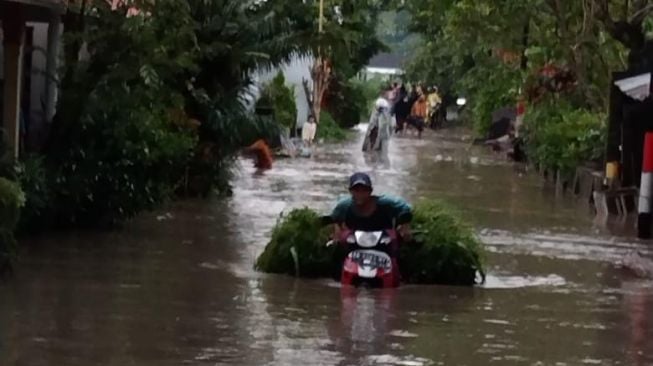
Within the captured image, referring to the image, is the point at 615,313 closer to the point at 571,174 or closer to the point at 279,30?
the point at 279,30

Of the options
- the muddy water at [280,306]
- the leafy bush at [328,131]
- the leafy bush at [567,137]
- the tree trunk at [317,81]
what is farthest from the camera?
the leafy bush at [328,131]

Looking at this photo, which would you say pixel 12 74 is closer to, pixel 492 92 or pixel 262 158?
pixel 262 158

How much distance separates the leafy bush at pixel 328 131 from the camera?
46122 millimetres

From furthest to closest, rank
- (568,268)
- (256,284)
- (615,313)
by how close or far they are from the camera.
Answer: (568,268) → (256,284) → (615,313)

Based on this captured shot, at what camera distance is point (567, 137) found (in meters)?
29.0

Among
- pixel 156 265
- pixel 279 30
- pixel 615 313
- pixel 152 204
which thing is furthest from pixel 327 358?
pixel 279 30

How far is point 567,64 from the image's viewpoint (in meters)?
30.8

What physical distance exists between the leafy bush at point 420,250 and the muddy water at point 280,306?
257 mm

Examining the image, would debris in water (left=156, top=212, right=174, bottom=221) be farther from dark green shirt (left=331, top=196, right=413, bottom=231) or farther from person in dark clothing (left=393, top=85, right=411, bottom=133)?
person in dark clothing (left=393, top=85, right=411, bottom=133)

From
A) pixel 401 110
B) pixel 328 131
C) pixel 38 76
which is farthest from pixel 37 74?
pixel 401 110

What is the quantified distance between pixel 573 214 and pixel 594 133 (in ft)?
15.9

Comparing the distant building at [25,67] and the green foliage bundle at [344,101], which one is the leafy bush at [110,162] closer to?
the distant building at [25,67]

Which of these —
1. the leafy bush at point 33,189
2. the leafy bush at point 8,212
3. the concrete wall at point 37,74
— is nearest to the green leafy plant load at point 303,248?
the leafy bush at point 8,212

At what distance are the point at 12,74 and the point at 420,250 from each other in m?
5.14
